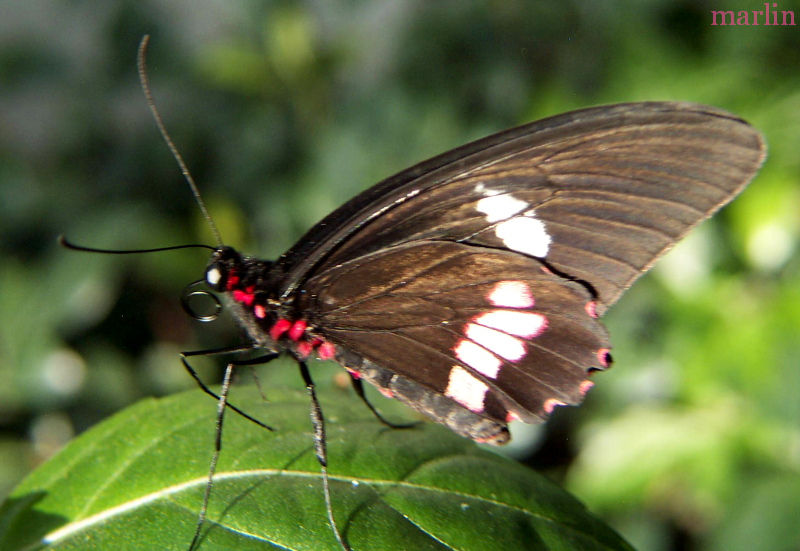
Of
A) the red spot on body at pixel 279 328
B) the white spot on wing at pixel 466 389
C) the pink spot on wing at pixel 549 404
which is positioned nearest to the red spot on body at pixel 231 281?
the red spot on body at pixel 279 328

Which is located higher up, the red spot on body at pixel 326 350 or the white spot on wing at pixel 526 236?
the white spot on wing at pixel 526 236

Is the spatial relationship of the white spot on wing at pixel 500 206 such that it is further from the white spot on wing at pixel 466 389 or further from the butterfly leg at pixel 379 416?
the butterfly leg at pixel 379 416

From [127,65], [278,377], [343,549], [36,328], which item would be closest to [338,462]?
[343,549]

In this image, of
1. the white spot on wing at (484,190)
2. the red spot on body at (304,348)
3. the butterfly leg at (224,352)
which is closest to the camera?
the butterfly leg at (224,352)

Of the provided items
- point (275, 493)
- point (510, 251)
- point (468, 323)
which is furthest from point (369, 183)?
point (275, 493)

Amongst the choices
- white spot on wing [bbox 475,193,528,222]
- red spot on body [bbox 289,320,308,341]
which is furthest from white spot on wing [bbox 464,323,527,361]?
red spot on body [bbox 289,320,308,341]

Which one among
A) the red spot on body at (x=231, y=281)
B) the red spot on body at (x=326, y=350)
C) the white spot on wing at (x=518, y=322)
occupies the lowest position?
the red spot on body at (x=326, y=350)
